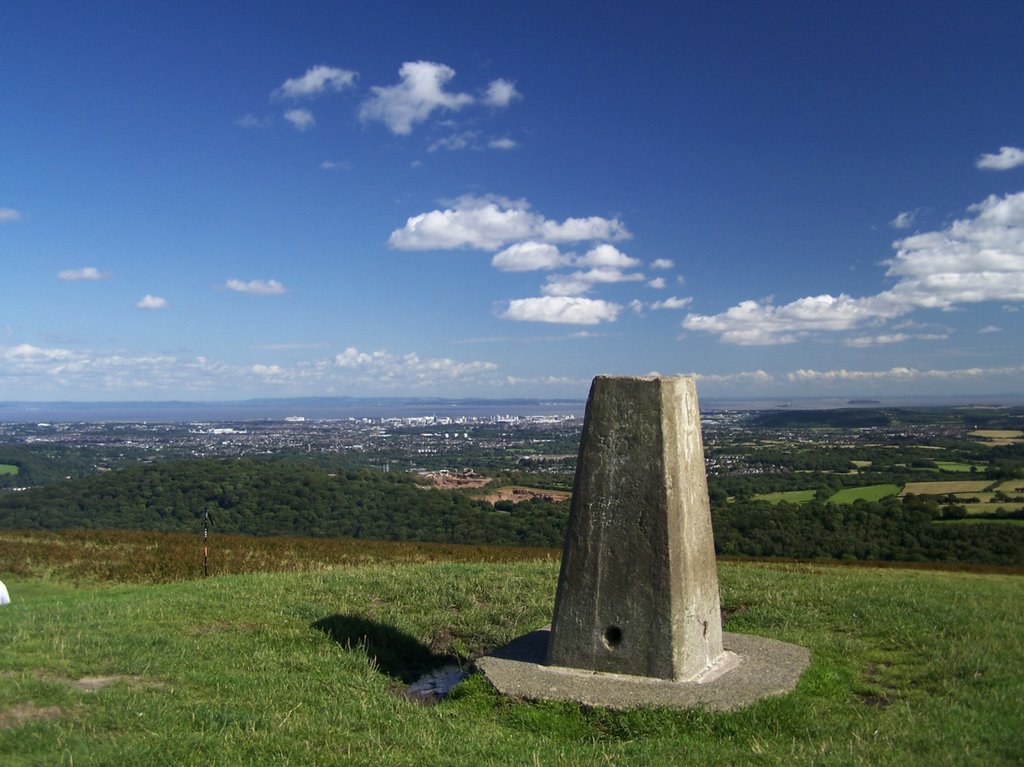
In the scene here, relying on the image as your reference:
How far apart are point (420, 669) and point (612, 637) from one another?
291 centimetres

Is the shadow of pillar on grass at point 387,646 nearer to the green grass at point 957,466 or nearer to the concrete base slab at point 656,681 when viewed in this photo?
the concrete base slab at point 656,681

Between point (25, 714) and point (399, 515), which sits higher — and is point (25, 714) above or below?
above

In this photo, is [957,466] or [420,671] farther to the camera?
[957,466]

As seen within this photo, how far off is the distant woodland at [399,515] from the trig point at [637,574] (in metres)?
21.5

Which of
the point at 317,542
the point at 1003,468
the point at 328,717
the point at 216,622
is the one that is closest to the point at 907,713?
the point at 328,717

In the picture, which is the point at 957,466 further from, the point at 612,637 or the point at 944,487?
the point at 612,637

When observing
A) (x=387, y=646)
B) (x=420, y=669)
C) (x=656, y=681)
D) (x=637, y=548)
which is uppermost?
(x=637, y=548)

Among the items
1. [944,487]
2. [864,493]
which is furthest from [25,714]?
[944,487]

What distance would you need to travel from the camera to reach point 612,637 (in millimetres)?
8281

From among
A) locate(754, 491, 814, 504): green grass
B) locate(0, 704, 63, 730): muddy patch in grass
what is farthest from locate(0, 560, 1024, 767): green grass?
locate(754, 491, 814, 504): green grass

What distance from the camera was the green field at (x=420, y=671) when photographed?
6180mm

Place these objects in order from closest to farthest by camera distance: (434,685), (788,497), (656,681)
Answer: (656,681) → (434,685) → (788,497)

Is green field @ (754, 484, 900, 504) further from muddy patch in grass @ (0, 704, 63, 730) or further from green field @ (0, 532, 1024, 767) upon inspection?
muddy patch in grass @ (0, 704, 63, 730)

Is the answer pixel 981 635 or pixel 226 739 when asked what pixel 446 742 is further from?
pixel 981 635
